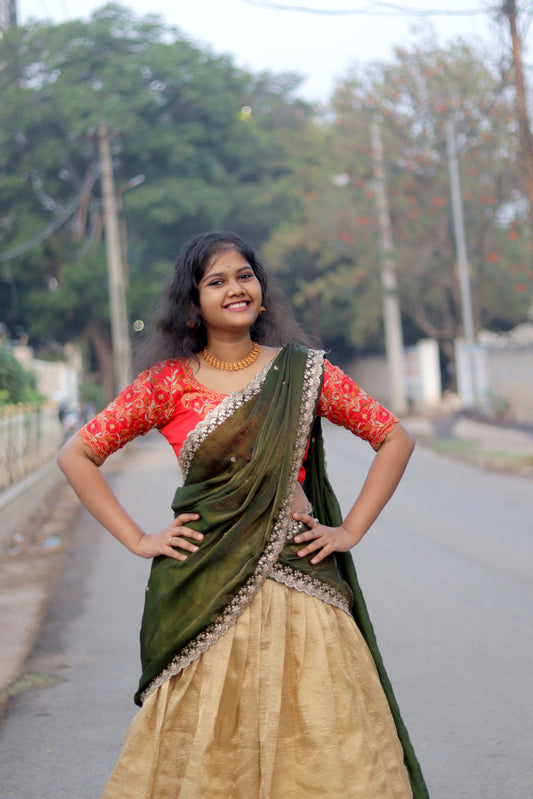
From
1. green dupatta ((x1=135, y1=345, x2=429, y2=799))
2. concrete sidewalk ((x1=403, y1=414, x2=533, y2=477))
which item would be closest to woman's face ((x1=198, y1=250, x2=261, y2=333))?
green dupatta ((x1=135, y1=345, x2=429, y2=799))

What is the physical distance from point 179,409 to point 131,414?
133 mm

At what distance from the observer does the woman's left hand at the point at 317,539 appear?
284 cm

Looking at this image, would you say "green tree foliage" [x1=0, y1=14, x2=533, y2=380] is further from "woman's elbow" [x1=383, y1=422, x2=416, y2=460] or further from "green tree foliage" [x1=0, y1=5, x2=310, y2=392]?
"woman's elbow" [x1=383, y1=422, x2=416, y2=460]

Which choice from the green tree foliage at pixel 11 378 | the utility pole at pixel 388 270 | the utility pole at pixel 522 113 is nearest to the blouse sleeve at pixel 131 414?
the green tree foliage at pixel 11 378

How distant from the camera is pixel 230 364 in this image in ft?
9.95

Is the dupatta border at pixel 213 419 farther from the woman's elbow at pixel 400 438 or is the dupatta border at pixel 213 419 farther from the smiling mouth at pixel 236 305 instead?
the woman's elbow at pixel 400 438

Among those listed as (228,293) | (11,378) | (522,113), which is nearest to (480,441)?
(522,113)

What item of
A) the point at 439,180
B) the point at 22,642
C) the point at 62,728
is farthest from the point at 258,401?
the point at 439,180

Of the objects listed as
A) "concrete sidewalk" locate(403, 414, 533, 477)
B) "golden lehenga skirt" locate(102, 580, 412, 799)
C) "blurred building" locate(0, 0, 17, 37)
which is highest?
"blurred building" locate(0, 0, 17, 37)

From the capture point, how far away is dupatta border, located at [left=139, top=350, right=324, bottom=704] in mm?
2787

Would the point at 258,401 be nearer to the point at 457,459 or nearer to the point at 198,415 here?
the point at 198,415

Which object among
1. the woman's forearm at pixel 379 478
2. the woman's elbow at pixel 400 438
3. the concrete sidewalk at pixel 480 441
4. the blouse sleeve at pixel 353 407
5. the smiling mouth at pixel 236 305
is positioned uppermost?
the smiling mouth at pixel 236 305

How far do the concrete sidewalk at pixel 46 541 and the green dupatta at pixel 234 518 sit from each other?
2.59 meters

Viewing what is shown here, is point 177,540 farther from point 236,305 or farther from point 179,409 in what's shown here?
point 236,305
